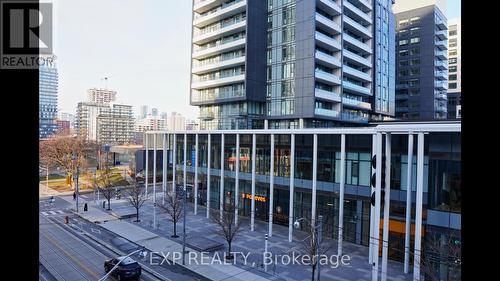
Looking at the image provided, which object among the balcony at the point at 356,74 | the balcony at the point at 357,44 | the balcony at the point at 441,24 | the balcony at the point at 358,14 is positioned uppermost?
the balcony at the point at 441,24

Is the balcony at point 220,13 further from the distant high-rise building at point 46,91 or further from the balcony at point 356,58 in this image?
the distant high-rise building at point 46,91

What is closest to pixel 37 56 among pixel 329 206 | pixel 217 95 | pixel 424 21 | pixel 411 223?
pixel 411 223

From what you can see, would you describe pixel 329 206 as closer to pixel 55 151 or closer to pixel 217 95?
pixel 217 95

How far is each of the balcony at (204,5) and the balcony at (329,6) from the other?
1650 cm

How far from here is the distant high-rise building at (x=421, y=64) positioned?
79750 millimetres

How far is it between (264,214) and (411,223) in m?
15.9

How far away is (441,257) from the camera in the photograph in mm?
20922

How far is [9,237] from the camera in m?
1.59

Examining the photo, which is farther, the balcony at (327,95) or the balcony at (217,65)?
the balcony at (217,65)

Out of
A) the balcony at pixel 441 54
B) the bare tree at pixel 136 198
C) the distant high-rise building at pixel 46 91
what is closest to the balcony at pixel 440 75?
the balcony at pixel 441 54

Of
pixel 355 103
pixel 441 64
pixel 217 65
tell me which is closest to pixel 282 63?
pixel 217 65

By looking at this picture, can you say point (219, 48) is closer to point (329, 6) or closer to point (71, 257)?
point (329, 6)

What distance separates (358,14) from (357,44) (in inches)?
196

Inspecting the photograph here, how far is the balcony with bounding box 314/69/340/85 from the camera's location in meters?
46.1
